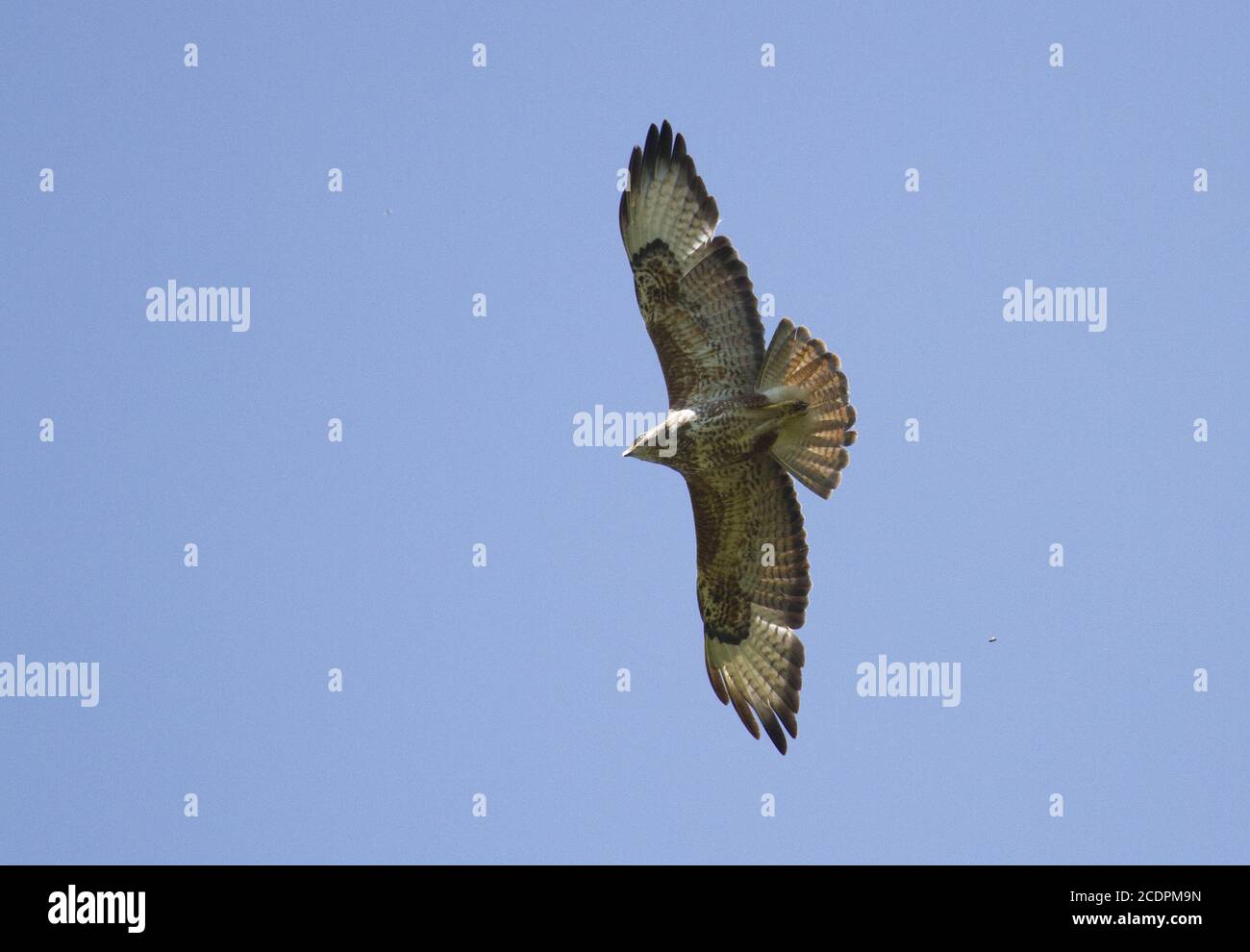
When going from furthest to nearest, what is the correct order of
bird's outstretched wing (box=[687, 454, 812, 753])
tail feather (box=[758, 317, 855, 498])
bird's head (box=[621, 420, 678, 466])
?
1. bird's outstretched wing (box=[687, 454, 812, 753])
2. bird's head (box=[621, 420, 678, 466])
3. tail feather (box=[758, 317, 855, 498])

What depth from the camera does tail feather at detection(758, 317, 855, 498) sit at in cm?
1080

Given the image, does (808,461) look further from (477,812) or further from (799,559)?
(477,812)

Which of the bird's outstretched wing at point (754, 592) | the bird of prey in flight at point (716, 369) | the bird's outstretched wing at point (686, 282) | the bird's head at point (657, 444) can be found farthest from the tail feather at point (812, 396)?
the bird's head at point (657, 444)

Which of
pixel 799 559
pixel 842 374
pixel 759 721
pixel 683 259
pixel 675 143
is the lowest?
pixel 759 721

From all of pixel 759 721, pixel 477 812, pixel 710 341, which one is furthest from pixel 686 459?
pixel 477 812

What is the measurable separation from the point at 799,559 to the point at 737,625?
65 cm

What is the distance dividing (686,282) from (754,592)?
2267mm

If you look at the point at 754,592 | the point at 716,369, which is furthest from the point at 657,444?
the point at 754,592

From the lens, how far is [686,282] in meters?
11.0

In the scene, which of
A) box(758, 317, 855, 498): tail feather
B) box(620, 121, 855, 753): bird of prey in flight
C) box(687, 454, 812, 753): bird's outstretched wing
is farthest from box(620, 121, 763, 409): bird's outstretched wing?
box(687, 454, 812, 753): bird's outstretched wing

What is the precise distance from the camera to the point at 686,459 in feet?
36.6

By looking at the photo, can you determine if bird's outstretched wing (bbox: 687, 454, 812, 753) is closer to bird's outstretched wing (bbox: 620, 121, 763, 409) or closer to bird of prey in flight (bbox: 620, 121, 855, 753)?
bird of prey in flight (bbox: 620, 121, 855, 753)

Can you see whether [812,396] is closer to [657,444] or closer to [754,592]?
[657,444]

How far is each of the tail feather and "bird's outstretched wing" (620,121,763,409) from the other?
0.20 m
